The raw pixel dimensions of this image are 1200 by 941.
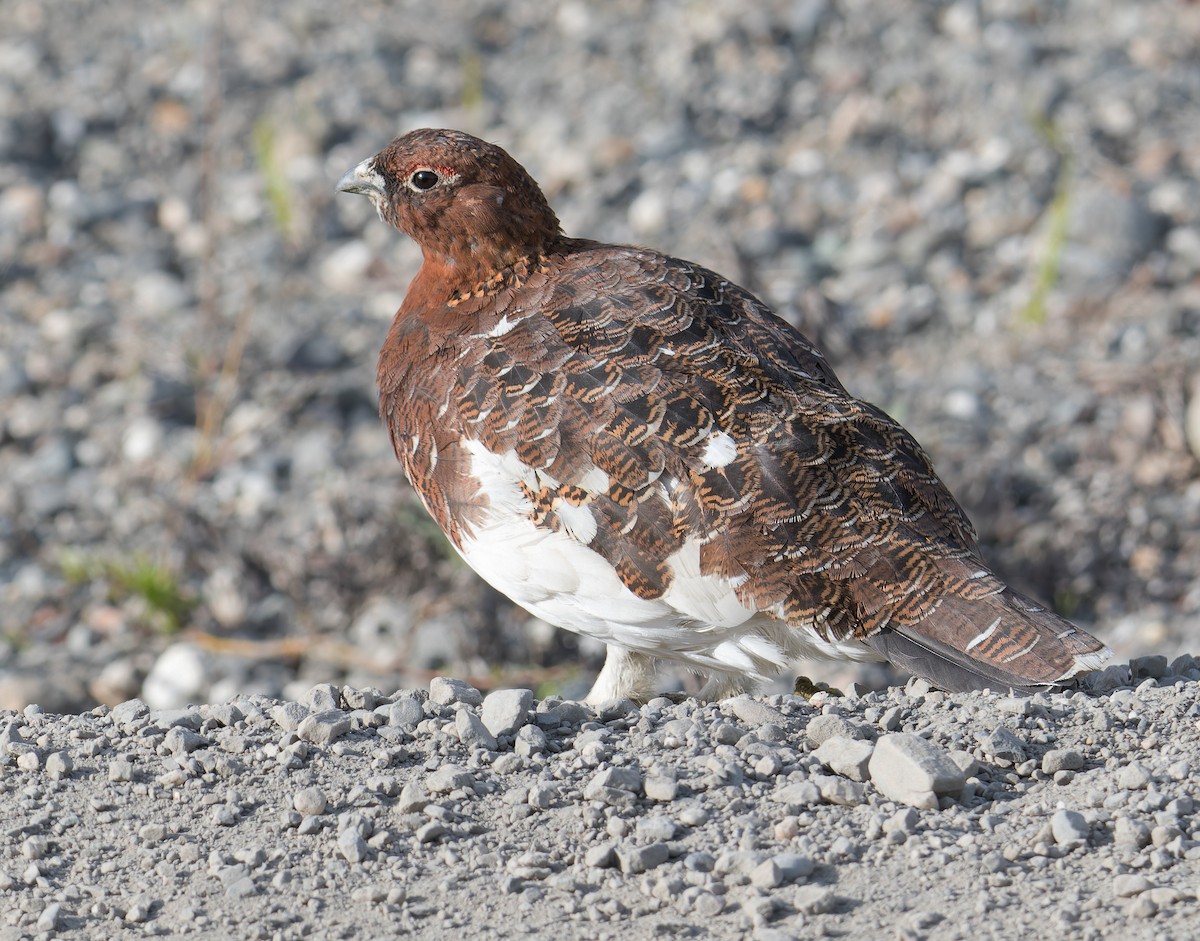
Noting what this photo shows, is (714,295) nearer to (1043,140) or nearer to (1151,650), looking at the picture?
(1151,650)

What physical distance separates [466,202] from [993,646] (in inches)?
78.8

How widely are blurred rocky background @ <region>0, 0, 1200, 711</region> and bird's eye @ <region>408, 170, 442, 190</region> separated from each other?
7.58ft

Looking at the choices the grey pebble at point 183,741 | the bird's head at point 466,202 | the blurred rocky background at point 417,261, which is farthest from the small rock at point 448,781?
the blurred rocky background at point 417,261

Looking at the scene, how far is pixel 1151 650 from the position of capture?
639 centimetres

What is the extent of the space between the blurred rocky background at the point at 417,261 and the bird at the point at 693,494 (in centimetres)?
218

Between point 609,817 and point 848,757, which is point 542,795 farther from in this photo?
point 848,757

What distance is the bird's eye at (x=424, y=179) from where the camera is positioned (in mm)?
4844

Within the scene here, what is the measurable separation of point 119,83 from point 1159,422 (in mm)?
7062

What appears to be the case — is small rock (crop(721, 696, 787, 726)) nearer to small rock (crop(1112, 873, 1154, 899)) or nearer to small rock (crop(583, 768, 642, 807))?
small rock (crop(583, 768, 642, 807))

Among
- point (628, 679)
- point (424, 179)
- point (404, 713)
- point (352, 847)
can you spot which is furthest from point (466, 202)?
point (352, 847)

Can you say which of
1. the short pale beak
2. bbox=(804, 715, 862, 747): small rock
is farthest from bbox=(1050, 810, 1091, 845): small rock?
the short pale beak

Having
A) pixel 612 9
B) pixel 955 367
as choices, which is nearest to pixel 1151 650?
pixel 955 367

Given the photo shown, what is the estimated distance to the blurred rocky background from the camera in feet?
23.0

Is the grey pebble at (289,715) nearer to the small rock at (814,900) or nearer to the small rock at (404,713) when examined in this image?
the small rock at (404,713)
